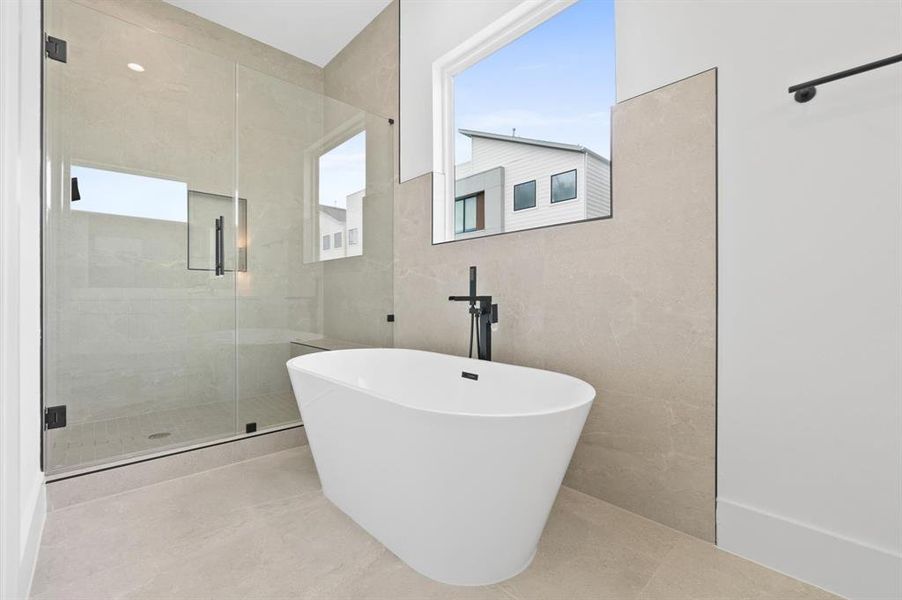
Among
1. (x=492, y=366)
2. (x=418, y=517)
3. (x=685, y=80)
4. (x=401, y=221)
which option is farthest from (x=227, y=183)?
(x=685, y=80)

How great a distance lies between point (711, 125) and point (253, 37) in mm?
3535

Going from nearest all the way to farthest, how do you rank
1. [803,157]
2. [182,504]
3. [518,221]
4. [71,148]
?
[803,157]
[182,504]
[71,148]
[518,221]

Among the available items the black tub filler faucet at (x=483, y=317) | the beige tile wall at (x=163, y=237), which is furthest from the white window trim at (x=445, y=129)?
the beige tile wall at (x=163, y=237)

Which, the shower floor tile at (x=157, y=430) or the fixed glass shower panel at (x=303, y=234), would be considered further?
the fixed glass shower panel at (x=303, y=234)

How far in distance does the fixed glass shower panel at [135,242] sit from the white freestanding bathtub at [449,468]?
1.08m

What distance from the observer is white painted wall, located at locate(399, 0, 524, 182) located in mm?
2521

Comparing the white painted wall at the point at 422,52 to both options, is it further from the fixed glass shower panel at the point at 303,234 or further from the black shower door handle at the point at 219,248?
the black shower door handle at the point at 219,248

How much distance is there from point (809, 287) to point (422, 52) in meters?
2.56

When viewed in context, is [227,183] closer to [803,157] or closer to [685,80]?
[685,80]

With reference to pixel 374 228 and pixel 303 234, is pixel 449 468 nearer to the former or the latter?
pixel 303 234

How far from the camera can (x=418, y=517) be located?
1.33 metres

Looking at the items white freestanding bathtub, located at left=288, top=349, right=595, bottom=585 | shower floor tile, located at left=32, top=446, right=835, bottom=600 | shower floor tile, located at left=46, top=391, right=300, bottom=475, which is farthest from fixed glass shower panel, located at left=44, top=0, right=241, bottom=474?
white freestanding bathtub, located at left=288, top=349, right=595, bottom=585

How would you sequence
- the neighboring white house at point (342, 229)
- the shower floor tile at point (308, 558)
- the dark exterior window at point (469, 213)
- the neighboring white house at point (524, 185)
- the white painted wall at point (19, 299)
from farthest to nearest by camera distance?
1. the neighboring white house at point (342, 229)
2. the dark exterior window at point (469, 213)
3. the neighboring white house at point (524, 185)
4. the shower floor tile at point (308, 558)
5. the white painted wall at point (19, 299)

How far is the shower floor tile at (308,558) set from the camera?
1271 millimetres
